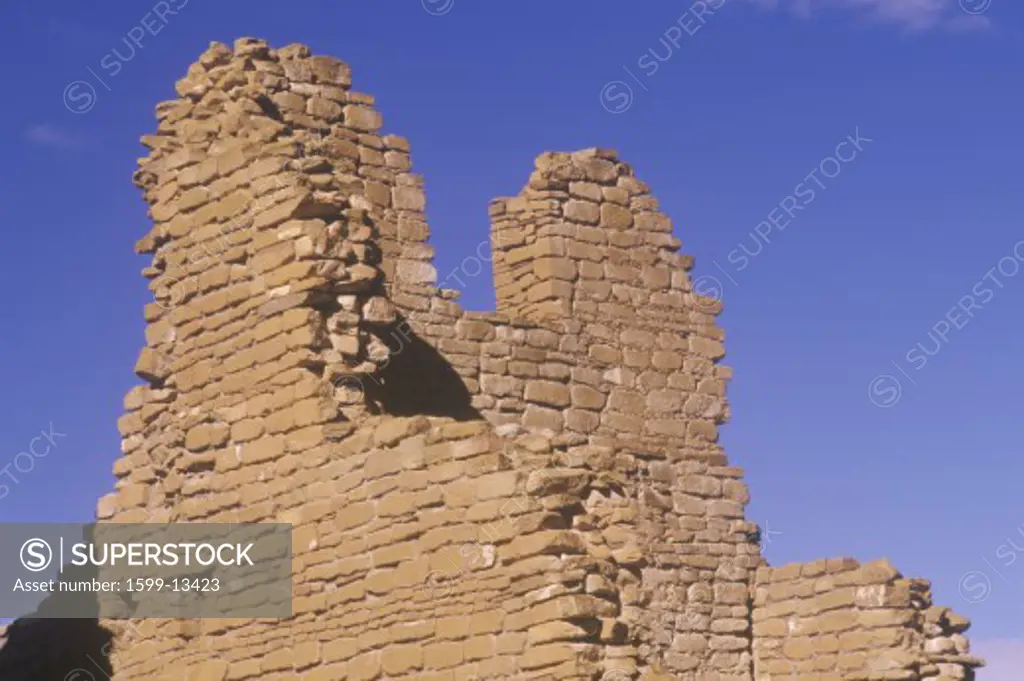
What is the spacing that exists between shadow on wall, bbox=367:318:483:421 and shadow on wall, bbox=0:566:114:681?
261cm

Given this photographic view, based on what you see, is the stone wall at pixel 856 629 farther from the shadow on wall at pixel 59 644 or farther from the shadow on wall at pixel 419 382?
the shadow on wall at pixel 59 644

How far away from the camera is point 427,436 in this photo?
47.2ft

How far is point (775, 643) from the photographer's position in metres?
18.0

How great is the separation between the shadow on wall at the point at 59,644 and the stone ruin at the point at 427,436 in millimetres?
25

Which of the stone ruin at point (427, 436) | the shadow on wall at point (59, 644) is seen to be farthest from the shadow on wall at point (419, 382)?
the shadow on wall at point (59, 644)

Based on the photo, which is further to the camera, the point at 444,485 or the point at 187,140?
the point at 187,140

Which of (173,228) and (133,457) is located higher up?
(173,228)

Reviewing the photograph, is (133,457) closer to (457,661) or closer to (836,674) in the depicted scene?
(457,661)

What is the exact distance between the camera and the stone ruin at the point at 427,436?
14023 millimetres

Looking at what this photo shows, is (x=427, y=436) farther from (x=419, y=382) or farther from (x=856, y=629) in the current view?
(x=856, y=629)

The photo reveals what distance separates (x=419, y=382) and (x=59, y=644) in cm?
337

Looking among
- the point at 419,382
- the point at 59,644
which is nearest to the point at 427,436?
the point at 419,382

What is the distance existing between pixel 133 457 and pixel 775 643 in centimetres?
509

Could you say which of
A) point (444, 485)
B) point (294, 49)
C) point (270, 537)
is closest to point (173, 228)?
point (294, 49)
